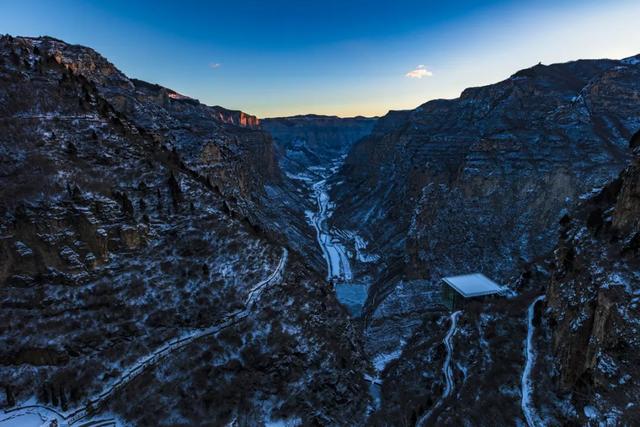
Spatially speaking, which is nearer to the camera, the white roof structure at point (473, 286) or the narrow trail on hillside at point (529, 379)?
the narrow trail on hillside at point (529, 379)

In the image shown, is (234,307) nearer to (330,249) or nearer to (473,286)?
(473,286)

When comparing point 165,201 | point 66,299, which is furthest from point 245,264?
point 66,299

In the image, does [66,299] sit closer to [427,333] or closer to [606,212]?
[427,333]

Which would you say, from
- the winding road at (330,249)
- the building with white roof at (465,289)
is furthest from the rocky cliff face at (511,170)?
the building with white roof at (465,289)

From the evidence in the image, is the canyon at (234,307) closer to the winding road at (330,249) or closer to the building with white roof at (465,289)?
the building with white roof at (465,289)

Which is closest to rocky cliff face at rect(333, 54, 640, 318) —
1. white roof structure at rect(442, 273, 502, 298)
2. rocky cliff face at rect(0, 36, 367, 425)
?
white roof structure at rect(442, 273, 502, 298)

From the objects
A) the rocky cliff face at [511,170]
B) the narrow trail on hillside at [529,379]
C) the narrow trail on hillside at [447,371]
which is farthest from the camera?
the rocky cliff face at [511,170]
